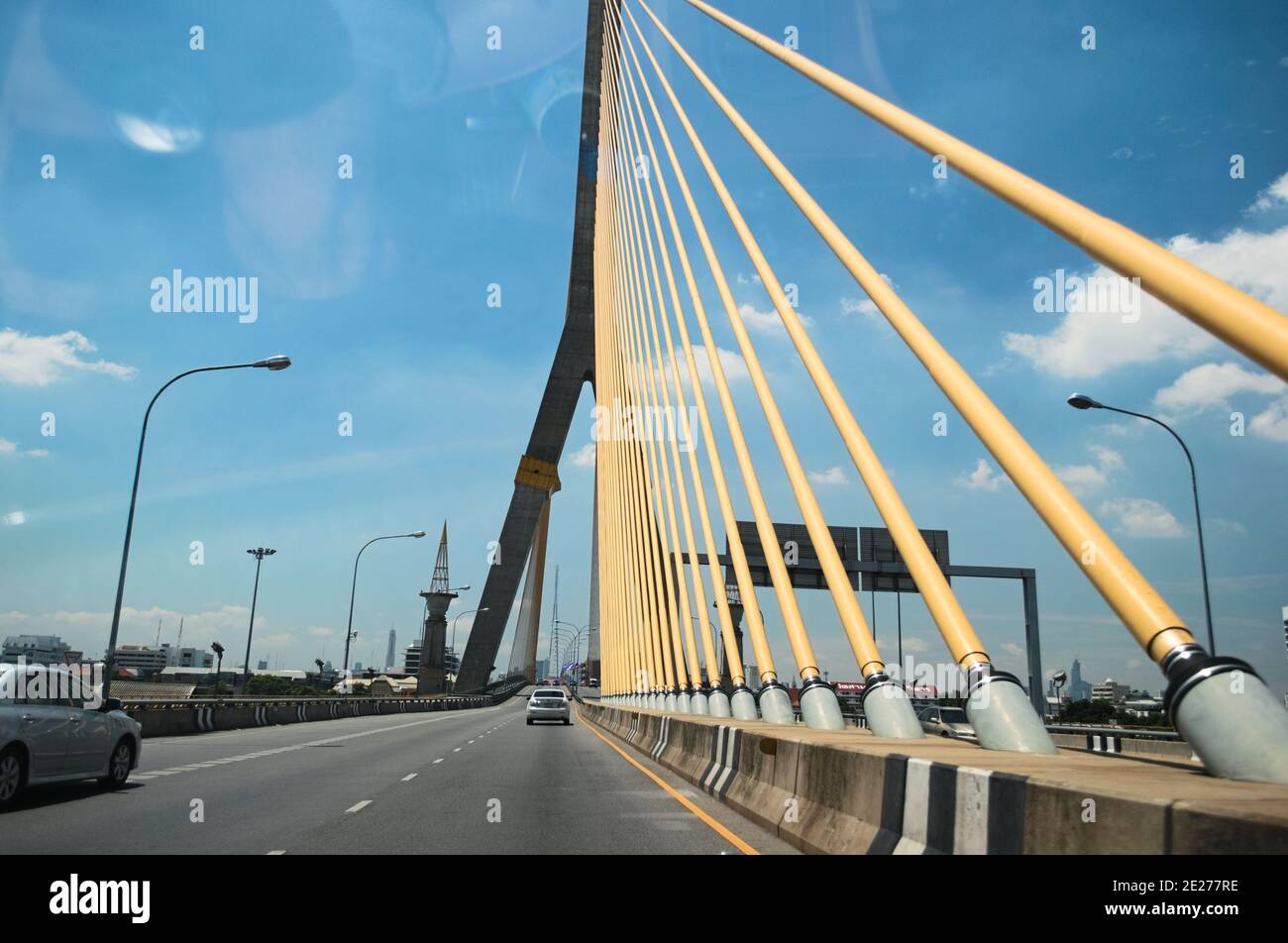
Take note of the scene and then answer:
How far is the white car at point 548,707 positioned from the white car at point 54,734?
26.9 metres

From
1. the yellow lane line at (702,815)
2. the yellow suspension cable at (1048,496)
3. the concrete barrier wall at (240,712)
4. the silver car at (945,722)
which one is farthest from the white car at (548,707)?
the yellow suspension cable at (1048,496)

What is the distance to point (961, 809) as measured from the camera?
5.02 m

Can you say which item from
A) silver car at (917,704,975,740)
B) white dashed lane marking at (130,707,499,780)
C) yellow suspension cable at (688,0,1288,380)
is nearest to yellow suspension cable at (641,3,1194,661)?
yellow suspension cable at (688,0,1288,380)

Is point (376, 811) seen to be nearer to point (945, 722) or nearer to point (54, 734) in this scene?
point (54, 734)

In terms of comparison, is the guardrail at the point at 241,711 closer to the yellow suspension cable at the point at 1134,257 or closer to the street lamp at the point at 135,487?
the street lamp at the point at 135,487

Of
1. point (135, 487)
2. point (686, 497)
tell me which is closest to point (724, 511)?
point (686, 497)

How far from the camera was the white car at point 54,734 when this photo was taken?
10016 millimetres

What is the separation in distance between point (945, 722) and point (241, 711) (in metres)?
24.0

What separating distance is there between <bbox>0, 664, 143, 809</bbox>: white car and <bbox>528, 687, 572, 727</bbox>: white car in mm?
26883
